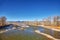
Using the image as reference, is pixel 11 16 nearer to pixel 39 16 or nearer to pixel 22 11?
pixel 22 11

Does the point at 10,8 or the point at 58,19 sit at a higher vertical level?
the point at 10,8

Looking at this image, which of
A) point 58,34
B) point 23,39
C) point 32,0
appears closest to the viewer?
point 32,0

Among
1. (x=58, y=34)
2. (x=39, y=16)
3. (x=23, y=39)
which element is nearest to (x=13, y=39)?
(x=23, y=39)

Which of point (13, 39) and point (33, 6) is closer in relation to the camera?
point (33, 6)

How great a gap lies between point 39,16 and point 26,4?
60 cm

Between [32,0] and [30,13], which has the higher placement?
[32,0]

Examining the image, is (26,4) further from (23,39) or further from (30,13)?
(23,39)

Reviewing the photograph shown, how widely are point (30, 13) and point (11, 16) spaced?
0.64m

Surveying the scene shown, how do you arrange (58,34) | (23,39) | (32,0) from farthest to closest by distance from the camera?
(58,34)
(23,39)
(32,0)

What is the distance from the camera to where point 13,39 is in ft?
17.1

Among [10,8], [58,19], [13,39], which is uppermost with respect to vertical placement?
[10,8]

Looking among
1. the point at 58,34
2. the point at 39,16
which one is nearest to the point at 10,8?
the point at 39,16

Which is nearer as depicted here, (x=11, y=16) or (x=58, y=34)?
(x=11, y=16)

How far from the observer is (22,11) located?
4777mm
